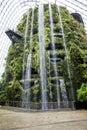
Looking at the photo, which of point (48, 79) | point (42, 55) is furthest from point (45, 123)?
point (42, 55)

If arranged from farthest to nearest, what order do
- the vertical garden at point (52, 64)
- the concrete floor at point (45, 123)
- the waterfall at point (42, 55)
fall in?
1. the vertical garden at point (52, 64)
2. the waterfall at point (42, 55)
3. the concrete floor at point (45, 123)

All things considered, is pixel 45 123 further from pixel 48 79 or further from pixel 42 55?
pixel 42 55

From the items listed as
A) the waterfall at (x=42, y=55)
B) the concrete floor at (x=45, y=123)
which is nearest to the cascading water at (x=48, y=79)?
the waterfall at (x=42, y=55)

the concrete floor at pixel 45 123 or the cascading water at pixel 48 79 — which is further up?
the cascading water at pixel 48 79

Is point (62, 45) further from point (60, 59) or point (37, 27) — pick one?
point (37, 27)

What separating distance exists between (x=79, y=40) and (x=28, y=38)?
7.69 m

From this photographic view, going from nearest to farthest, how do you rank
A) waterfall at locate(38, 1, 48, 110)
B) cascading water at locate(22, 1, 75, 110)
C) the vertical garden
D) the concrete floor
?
the concrete floor < cascading water at locate(22, 1, 75, 110) < waterfall at locate(38, 1, 48, 110) < the vertical garden

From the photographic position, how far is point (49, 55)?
108ft

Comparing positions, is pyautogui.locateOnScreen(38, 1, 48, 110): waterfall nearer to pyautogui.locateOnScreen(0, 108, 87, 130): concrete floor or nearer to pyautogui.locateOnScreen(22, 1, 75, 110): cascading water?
pyautogui.locateOnScreen(22, 1, 75, 110): cascading water

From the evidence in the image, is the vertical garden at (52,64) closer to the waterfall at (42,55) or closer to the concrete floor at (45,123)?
the waterfall at (42,55)

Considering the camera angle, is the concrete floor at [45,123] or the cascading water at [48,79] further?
the cascading water at [48,79]

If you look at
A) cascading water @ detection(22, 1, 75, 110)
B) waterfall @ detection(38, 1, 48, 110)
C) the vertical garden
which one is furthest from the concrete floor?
waterfall @ detection(38, 1, 48, 110)

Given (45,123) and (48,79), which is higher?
(48,79)

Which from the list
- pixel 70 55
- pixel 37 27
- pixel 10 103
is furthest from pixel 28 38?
pixel 10 103
